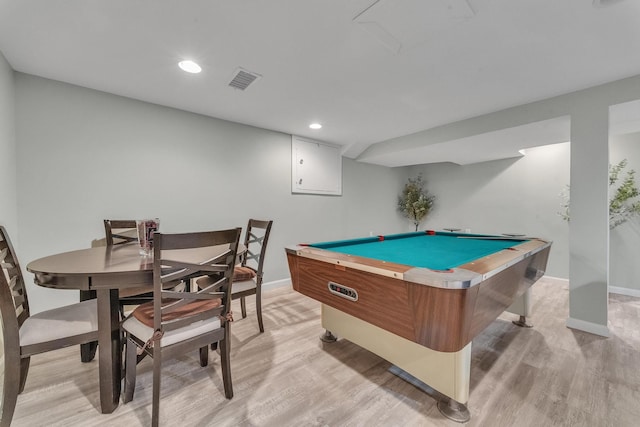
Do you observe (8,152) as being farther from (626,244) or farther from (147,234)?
(626,244)

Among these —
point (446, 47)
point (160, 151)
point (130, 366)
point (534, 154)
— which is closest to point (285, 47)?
point (446, 47)

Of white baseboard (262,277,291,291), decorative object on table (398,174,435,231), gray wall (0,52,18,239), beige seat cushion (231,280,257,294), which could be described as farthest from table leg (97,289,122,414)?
decorative object on table (398,174,435,231)

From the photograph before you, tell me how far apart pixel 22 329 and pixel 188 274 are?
2.85ft

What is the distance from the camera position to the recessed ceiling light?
1.97 metres

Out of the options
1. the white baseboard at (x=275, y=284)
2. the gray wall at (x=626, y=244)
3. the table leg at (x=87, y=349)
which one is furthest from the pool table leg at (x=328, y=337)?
the gray wall at (x=626, y=244)

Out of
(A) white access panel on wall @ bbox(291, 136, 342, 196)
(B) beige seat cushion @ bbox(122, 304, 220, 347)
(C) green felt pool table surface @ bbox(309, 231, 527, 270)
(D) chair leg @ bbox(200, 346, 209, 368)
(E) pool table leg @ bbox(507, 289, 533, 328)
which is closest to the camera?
(B) beige seat cushion @ bbox(122, 304, 220, 347)

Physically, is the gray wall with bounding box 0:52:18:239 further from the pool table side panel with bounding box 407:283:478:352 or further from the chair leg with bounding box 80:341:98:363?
the pool table side panel with bounding box 407:283:478:352

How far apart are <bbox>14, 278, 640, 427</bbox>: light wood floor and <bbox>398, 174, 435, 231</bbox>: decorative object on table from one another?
322 cm

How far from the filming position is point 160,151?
276 cm

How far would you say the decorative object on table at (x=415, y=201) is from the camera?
5246mm

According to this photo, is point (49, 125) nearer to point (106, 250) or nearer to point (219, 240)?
point (106, 250)

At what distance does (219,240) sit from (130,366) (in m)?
0.87

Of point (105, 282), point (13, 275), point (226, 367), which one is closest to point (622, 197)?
point (226, 367)

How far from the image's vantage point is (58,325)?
131 centimetres
